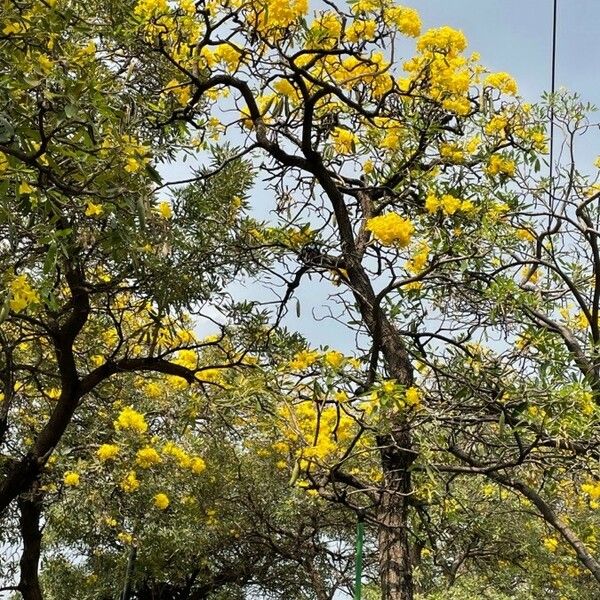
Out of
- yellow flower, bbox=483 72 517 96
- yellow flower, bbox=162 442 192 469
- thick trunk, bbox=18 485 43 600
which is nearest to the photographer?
yellow flower, bbox=483 72 517 96

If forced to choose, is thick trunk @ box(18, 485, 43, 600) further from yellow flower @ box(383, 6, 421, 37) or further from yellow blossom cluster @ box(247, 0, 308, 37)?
yellow flower @ box(383, 6, 421, 37)

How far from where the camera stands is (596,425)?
2773 millimetres

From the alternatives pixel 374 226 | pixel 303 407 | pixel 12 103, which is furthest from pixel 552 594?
pixel 12 103

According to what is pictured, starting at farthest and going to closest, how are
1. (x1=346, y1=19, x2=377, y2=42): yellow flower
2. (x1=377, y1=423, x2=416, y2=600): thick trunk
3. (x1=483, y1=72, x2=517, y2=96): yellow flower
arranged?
1. (x1=483, y1=72, x2=517, y2=96): yellow flower
2. (x1=346, y1=19, x2=377, y2=42): yellow flower
3. (x1=377, y1=423, x2=416, y2=600): thick trunk

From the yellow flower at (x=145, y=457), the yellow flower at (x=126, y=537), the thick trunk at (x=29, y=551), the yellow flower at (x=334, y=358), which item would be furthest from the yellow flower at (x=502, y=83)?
the yellow flower at (x=126, y=537)

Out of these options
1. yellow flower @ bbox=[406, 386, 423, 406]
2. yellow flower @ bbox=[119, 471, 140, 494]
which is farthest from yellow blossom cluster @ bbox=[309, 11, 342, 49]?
yellow flower @ bbox=[119, 471, 140, 494]

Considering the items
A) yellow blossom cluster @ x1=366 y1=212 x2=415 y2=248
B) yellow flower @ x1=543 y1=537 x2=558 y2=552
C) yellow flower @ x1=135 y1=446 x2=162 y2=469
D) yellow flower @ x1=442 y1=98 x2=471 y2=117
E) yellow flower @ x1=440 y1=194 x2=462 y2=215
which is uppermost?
yellow flower @ x1=442 y1=98 x2=471 y2=117

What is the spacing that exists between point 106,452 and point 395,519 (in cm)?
276

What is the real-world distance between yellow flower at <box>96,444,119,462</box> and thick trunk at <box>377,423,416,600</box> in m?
2.66

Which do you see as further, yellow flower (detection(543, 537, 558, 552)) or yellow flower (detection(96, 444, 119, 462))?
yellow flower (detection(543, 537, 558, 552))

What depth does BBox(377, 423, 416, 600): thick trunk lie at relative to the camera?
2855 mm

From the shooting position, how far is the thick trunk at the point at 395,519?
2855 mm

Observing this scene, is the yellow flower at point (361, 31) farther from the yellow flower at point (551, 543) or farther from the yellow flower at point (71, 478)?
the yellow flower at point (551, 543)

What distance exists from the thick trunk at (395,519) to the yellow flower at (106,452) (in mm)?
2656
